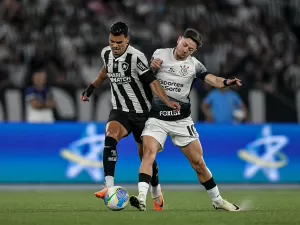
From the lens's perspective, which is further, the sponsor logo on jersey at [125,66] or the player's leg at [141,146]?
the player's leg at [141,146]

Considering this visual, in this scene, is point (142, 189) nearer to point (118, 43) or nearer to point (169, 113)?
point (169, 113)

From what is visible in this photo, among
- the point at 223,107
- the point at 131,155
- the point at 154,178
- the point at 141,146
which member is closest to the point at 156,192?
the point at 154,178

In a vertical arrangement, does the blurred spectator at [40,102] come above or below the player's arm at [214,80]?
below

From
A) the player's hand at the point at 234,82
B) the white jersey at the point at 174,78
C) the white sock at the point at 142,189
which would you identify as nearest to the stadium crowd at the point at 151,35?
the white jersey at the point at 174,78

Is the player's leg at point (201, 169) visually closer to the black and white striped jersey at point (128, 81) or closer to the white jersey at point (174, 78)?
the white jersey at point (174, 78)

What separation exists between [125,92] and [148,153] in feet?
3.06

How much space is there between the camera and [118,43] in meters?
9.90

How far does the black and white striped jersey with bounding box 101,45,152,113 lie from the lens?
10016 millimetres

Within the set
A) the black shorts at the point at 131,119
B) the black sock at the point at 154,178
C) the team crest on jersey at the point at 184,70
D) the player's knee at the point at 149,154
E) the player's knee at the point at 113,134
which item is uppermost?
the team crest on jersey at the point at 184,70

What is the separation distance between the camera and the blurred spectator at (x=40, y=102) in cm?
1678

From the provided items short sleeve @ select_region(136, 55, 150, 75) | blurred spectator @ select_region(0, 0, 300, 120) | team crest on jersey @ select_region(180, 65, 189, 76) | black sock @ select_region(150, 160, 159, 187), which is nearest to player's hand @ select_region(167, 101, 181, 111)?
team crest on jersey @ select_region(180, 65, 189, 76)

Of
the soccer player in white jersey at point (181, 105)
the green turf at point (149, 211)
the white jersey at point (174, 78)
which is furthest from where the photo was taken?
the white jersey at point (174, 78)

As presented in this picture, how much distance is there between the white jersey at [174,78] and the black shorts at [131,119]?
0.29m

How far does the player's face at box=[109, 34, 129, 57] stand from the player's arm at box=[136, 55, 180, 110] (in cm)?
22
